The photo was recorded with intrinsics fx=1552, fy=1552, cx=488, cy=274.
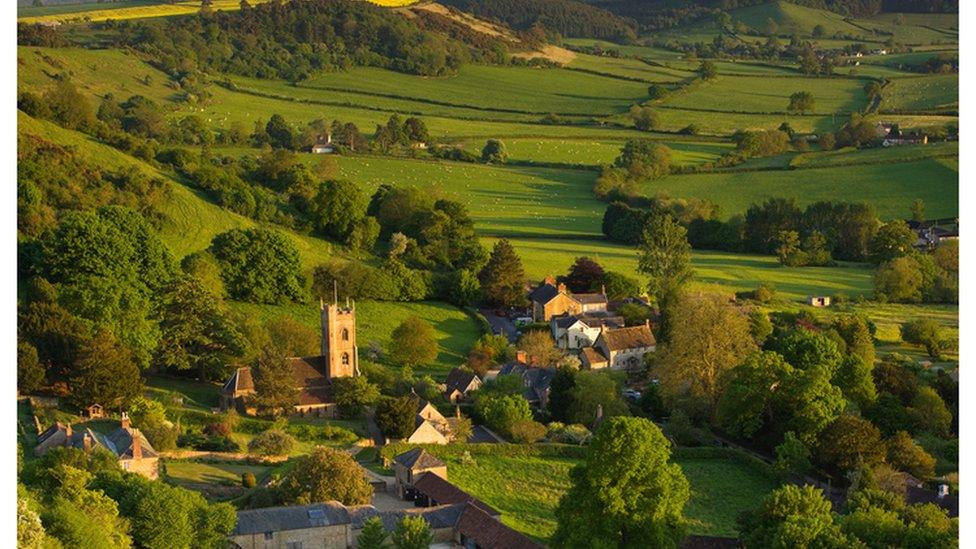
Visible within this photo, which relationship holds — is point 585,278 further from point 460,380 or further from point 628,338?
point 460,380

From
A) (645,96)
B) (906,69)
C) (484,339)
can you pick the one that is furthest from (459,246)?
(906,69)

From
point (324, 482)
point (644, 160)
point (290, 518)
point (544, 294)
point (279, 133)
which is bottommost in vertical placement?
point (290, 518)

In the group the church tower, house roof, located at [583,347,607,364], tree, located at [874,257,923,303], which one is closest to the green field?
tree, located at [874,257,923,303]

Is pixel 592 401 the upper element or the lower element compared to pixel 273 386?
lower

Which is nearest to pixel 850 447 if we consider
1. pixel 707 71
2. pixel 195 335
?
pixel 195 335

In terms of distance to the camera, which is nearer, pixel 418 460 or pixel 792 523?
pixel 792 523
